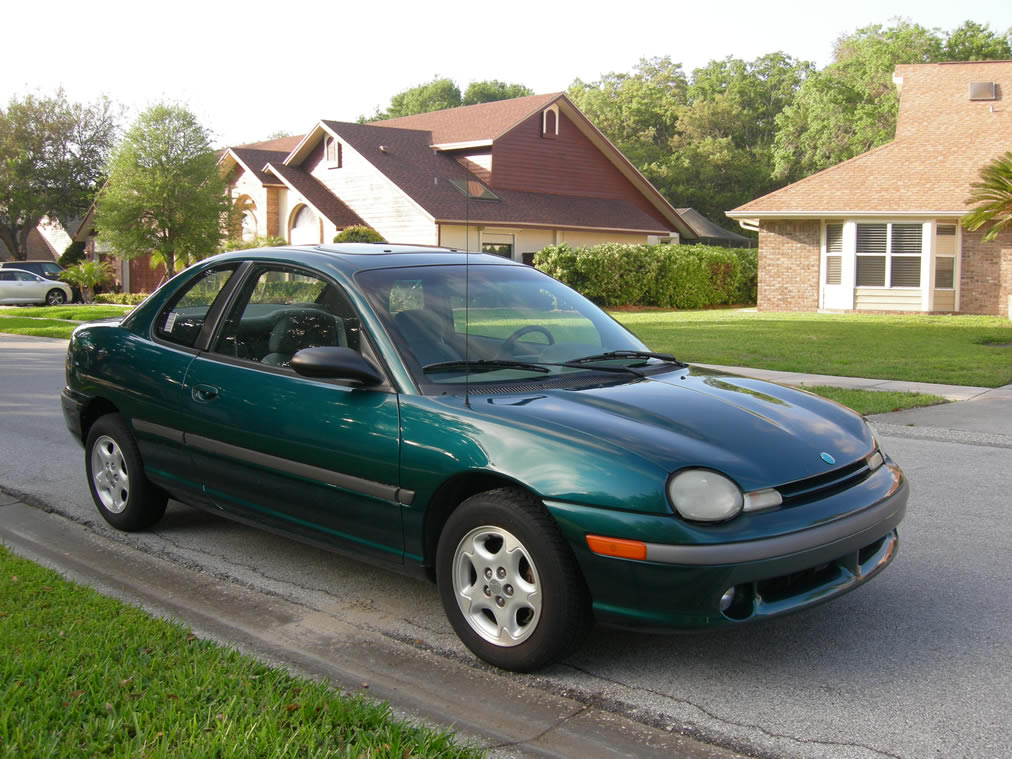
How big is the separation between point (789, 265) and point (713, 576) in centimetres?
2506

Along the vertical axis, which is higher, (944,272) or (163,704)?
(944,272)

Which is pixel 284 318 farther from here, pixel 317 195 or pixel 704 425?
pixel 317 195

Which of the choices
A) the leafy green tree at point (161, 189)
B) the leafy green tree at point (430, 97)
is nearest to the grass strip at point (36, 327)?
the leafy green tree at point (161, 189)

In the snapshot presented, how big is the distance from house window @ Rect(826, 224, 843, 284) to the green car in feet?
74.5

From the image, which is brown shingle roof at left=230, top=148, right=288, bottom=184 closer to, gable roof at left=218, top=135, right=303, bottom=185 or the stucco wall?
gable roof at left=218, top=135, right=303, bottom=185

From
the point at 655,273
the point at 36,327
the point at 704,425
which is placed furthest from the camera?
the point at 655,273

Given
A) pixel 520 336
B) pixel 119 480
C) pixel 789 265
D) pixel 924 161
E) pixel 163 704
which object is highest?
pixel 924 161

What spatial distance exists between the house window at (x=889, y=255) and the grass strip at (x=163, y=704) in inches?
964

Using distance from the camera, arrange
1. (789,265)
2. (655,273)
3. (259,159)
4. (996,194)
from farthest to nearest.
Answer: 1. (259,159)
2. (655,273)
3. (789,265)
4. (996,194)

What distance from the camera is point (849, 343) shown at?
56.2 feet

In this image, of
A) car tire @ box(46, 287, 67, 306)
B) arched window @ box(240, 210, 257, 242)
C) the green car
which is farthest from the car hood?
car tire @ box(46, 287, 67, 306)

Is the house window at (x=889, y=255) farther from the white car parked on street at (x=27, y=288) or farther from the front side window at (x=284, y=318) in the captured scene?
the white car parked on street at (x=27, y=288)

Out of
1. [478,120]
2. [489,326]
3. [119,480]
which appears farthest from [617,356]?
[478,120]

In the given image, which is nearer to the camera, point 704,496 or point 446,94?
point 704,496
